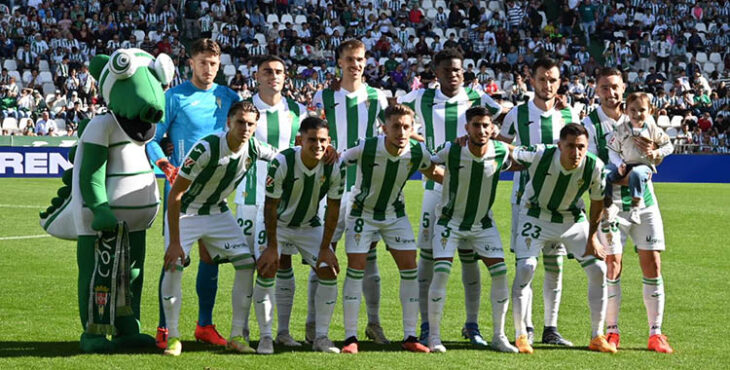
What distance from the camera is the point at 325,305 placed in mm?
6305

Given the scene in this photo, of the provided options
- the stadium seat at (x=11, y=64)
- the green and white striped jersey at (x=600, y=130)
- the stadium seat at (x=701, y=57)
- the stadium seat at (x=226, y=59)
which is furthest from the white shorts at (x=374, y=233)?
the stadium seat at (x=701, y=57)

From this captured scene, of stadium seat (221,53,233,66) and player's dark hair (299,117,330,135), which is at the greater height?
stadium seat (221,53,233,66)

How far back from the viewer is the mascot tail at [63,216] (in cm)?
628

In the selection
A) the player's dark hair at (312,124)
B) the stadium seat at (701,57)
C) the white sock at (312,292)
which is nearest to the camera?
the player's dark hair at (312,124)

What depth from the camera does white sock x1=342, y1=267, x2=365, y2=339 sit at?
635cm

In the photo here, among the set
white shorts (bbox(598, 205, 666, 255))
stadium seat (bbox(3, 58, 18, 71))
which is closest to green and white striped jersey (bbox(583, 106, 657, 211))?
white shorts (bbox(598, 205, 666, 255))

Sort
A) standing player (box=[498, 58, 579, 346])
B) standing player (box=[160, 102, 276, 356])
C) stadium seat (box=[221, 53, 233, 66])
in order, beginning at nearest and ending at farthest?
standing player (box=[160, 102, 276, 356])
standing player (box=[498, 58, 579, 346])
stadium seat (box=[221, 53, 233, 66])

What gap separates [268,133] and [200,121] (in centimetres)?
51

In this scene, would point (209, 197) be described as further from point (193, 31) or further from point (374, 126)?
point (193, 31)

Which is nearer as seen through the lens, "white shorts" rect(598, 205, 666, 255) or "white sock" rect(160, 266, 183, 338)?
"white sock" rect(160, 266, 183, 338)

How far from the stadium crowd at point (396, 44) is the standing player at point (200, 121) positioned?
16.8 metres

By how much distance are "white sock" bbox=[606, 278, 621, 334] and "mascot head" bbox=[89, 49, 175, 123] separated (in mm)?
3243

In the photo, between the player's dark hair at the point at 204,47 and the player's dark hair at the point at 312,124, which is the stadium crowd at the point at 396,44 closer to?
the player's dark hair at the point at 204,47

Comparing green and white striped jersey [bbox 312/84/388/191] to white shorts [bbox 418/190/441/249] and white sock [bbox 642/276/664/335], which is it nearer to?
white shorts [bbox 418/190/441/249]
